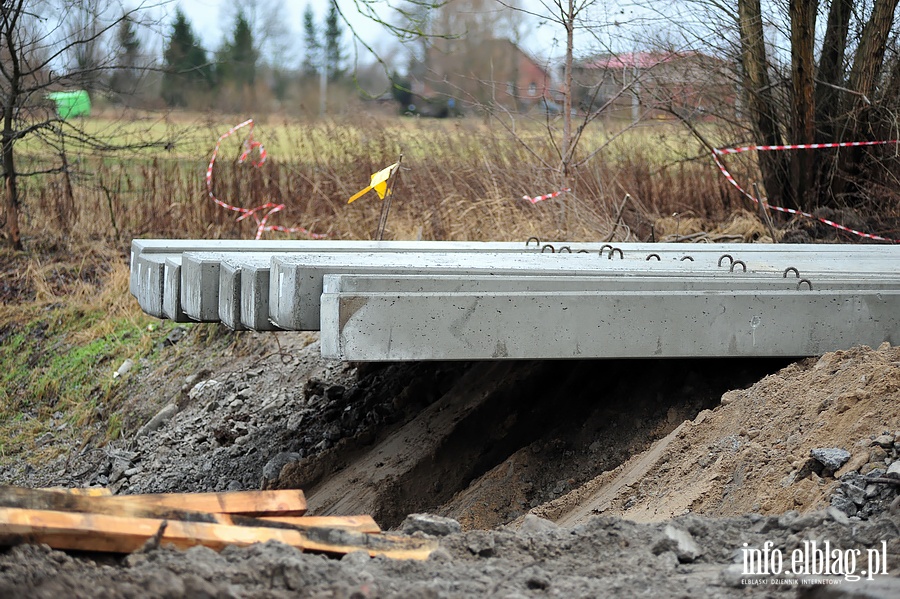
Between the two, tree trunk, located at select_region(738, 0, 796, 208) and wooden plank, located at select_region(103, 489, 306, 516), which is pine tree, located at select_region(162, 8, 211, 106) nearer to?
tree trunk, located at select_region(738, 0, 796, 208)

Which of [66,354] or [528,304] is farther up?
[528,304]

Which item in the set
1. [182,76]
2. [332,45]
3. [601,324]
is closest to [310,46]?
[332,45]

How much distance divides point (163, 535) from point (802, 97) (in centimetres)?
847

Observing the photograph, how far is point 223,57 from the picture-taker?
784 inches

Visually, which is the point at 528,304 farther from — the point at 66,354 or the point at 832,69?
the point at 832,69

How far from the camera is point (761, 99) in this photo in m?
9.88

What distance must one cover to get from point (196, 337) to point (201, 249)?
8.96 ft

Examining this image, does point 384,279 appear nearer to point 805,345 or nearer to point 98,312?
point 805,345

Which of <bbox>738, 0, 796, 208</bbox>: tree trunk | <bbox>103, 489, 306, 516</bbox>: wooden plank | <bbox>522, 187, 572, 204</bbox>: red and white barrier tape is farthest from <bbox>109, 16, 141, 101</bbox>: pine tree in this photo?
<bbox>103, 489, 306, 516</bbox>: wooden plank

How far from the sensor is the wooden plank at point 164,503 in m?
2.66

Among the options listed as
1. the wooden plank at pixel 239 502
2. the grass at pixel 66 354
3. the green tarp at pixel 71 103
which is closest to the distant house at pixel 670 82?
the grass at pixel 66 354

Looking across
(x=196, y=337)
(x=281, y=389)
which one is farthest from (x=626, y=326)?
(x=196, y=337)

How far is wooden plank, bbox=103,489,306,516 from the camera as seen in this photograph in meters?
2.85

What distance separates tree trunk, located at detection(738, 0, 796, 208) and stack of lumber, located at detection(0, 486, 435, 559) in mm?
8130
